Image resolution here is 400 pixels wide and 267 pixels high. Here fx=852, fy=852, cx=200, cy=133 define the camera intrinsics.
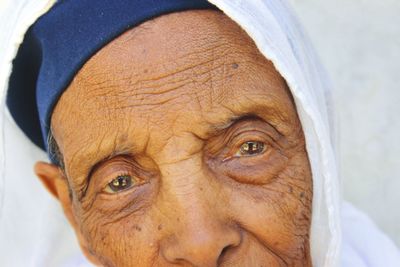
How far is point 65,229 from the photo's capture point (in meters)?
3.90

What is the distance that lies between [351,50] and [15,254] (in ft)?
6.81

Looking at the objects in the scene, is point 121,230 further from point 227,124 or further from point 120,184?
point 227,124

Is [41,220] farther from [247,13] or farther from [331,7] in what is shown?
[331,7]

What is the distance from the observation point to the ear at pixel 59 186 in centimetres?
332

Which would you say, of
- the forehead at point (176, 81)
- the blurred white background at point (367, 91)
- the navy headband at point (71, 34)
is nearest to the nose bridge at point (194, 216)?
the forehead at point (176, 81)

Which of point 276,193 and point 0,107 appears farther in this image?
point 0,107

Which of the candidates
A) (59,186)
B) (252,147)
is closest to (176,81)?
(252,147)

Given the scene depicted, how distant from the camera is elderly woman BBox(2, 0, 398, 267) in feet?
8.89

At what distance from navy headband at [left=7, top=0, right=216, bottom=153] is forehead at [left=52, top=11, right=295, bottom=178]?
0.03 meters

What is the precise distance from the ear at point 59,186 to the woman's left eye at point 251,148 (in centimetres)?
76

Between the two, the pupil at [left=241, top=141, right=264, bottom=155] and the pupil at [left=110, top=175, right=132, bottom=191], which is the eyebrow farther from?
the pupil at [left=110, top=175, right=132, bottom=191]


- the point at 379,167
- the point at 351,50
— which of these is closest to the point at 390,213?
the point at 379,167

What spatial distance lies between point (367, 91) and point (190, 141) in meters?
2.02

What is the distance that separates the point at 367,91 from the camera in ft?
14.9
